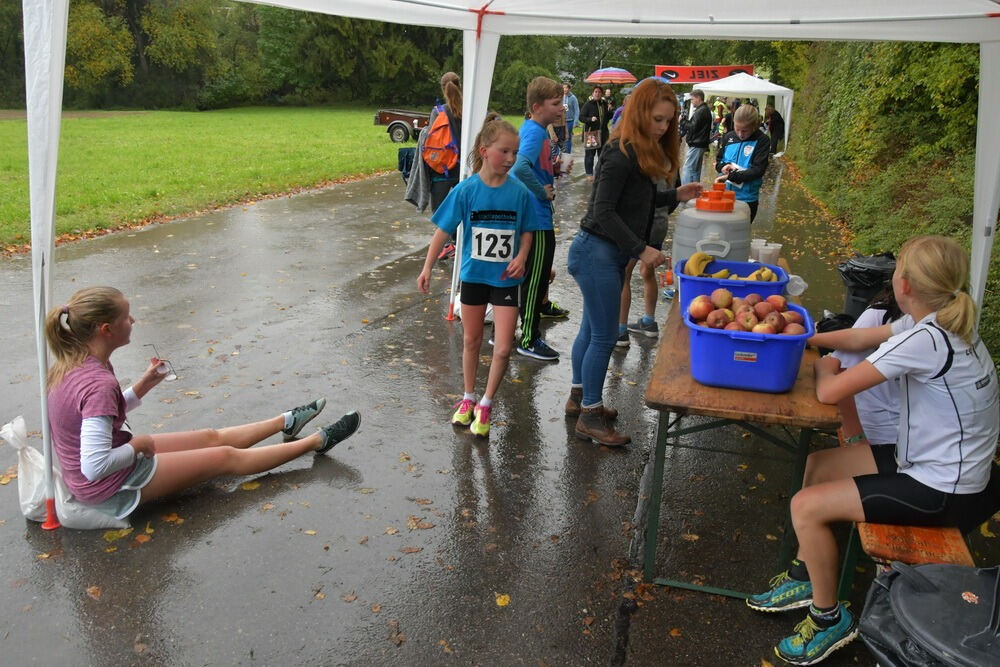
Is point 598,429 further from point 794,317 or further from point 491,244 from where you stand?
point 794,317

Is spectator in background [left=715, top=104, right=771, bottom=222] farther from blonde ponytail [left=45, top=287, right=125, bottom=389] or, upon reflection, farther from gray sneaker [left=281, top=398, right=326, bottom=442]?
blonde ponytail [left=45, top=287, right=125, bottom=389]

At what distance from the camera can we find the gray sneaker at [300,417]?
4.41 m

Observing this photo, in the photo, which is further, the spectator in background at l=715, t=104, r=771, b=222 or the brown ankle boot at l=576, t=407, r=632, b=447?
the spectator in background at l=715, t=104, r=771, b=222

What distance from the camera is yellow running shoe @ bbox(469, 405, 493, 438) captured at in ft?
15.0

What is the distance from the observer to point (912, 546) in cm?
254

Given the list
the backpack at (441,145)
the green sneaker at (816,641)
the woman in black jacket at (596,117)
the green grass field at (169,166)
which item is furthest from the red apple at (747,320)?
the woman in black jacket at (596,117)

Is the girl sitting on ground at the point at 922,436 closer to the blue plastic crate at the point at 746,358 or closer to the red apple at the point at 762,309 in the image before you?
the blue plastic crate at the point at 746,358

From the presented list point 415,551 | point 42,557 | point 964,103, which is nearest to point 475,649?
point 415,551

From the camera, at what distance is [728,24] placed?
556 cm

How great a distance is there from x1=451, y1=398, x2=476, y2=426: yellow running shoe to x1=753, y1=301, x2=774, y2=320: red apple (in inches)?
85.0

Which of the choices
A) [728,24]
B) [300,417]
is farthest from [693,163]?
[300,417]

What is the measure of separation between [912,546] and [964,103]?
9728 mm

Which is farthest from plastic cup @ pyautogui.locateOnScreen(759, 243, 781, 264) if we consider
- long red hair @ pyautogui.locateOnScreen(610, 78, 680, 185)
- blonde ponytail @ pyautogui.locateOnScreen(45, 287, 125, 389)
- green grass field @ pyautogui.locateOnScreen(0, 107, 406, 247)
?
green grass field @ pyautogui.locateOnScreen(0, 107, 406, 247)

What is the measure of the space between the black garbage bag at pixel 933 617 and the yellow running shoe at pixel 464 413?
2.74 meters
